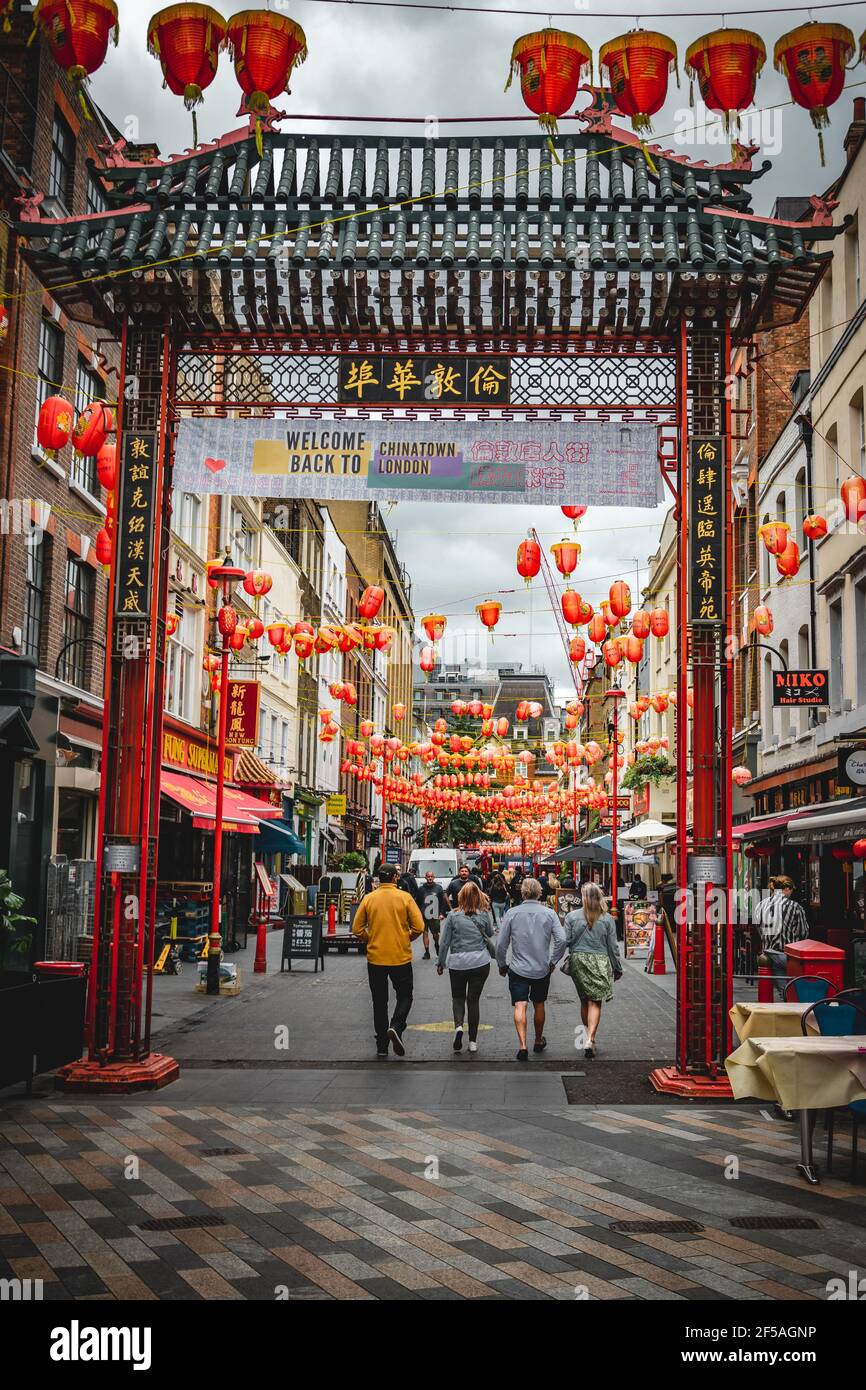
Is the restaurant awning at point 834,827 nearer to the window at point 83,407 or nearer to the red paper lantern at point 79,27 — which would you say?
the red paper lantern at point 79,27

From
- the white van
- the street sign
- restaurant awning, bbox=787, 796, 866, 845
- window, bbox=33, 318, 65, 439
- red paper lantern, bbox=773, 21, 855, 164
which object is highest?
window, bbox=33, 318, 65, 439

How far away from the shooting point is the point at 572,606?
21.8 meters

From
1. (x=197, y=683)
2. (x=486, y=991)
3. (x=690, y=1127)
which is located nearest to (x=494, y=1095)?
(x=690, y=1127)

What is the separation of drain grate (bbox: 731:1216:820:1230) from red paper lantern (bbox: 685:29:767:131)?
28.2ft

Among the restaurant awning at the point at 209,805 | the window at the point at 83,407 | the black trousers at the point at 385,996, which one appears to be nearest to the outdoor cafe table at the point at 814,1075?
the black trousers at the point at 385,996

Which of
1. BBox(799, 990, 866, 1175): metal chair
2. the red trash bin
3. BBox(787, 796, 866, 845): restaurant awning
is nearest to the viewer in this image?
BBox(799, 990, 866, 1175): metal chair

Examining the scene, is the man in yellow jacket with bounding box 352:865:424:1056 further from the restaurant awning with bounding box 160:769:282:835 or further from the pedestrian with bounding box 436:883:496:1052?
the restaurant awning with bounding box 160:769:282:835

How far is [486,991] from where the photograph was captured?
2041 cm

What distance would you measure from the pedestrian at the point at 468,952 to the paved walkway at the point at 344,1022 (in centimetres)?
45

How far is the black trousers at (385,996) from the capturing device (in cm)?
1302

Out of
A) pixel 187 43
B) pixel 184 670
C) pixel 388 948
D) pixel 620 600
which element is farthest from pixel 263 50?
pixel 184 670

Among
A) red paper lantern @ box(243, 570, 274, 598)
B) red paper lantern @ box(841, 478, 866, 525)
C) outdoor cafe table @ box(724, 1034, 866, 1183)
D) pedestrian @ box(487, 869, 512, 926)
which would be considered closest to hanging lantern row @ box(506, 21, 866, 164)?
red paper lantern @ box(841, 478, 866, 525)

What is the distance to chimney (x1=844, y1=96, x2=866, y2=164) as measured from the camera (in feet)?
71.2
